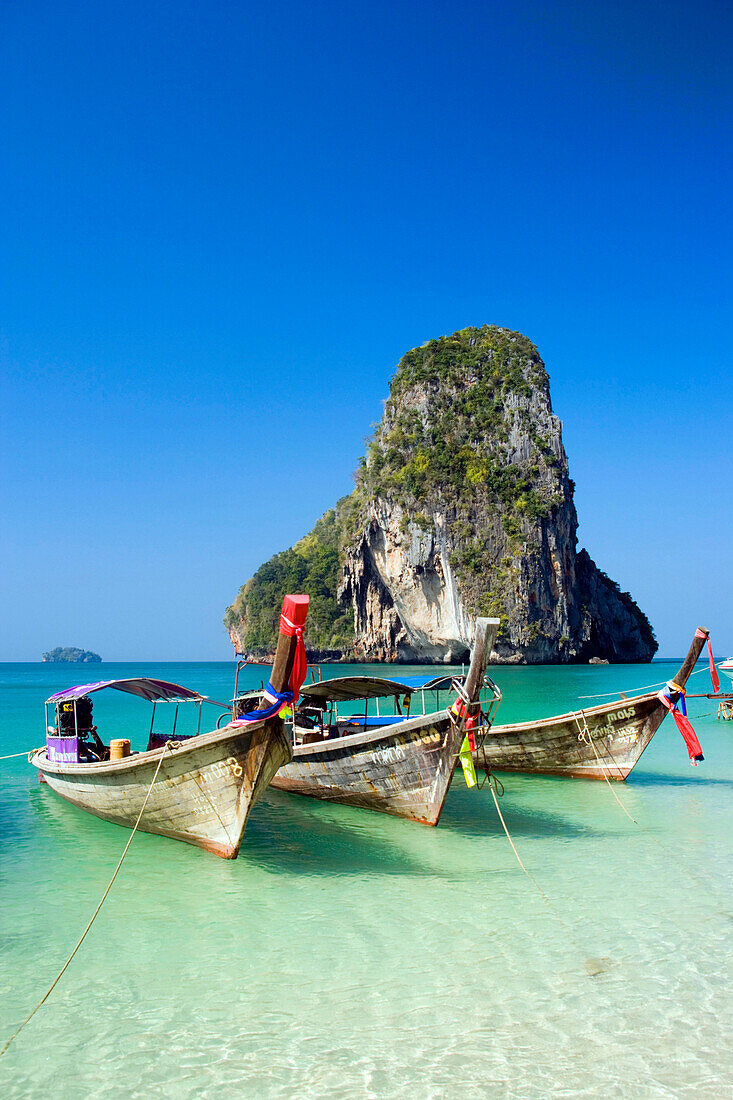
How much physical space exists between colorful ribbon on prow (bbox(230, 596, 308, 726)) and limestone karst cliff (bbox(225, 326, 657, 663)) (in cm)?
4701

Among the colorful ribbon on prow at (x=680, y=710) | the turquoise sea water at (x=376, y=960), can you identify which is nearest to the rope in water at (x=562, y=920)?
the turquoise sea water at (x=376, y=960)

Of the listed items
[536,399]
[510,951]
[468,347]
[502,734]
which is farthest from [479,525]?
[510,951]

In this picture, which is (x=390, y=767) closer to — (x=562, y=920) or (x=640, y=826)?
(x=562, y=920)

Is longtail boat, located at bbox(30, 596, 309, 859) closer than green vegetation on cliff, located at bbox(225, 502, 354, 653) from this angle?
Yes

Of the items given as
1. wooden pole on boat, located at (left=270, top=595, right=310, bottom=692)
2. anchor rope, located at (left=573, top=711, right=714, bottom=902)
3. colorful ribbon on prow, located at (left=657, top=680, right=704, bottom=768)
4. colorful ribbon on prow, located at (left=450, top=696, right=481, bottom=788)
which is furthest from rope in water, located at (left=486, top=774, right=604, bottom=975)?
colorful ribbon on prow, located at (left=657, top=680, right=704, bottom=768)

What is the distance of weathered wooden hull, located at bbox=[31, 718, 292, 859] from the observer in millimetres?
7445

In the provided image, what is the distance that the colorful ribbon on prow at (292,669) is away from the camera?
265 inches

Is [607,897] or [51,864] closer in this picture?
[607,897]

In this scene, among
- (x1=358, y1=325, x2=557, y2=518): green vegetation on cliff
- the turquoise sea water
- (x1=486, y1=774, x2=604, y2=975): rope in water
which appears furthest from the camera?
(x1=358, y1=325, x2=557, y2=518): green vegetation on cliff

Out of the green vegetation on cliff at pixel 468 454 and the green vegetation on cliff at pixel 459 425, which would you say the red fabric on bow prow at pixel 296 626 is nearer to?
the green vegetation on cliff at pixel 468 454

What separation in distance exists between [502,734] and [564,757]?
1.13m

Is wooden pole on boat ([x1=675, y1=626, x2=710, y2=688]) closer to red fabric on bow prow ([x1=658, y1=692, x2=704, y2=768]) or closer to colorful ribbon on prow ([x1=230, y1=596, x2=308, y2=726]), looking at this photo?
red fabric on bow prow ([x1=658, y1=692, x2=704, y2=768])

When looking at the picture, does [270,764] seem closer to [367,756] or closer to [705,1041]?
[367,756]

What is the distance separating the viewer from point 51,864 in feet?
27.3
